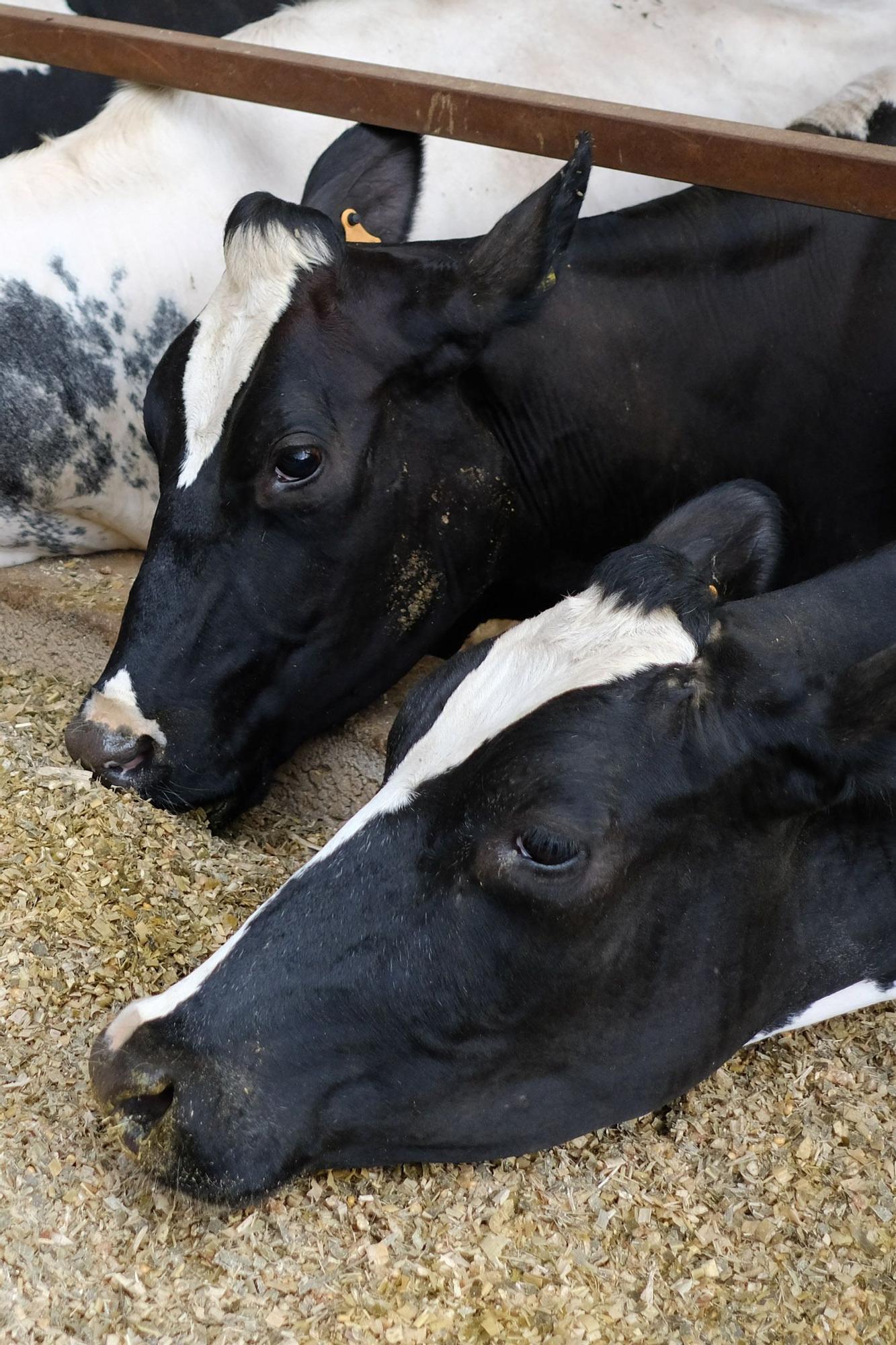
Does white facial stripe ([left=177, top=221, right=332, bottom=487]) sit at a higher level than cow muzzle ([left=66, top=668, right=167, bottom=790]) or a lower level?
higher

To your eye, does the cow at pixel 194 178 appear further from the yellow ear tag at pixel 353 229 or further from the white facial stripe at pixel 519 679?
the white facial stripe at pixel 519 679

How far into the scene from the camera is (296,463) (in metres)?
3.14

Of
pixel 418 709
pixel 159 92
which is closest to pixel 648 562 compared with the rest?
pixel 418 709

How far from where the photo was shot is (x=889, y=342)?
3490mm

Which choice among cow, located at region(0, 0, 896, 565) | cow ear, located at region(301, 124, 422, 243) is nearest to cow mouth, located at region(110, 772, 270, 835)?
cow, located at region(0, 0, 896, 565)

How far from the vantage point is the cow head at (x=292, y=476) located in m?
3.15

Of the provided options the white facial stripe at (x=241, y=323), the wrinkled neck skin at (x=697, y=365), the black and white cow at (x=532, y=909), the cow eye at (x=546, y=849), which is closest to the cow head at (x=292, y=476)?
the white facial stripe at (x=241, y=323)

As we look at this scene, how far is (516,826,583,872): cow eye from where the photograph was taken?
6.75 feet

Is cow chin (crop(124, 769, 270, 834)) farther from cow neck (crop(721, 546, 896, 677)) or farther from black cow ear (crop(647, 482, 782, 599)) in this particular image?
cow neck (crop(721, 546, 896, 677))

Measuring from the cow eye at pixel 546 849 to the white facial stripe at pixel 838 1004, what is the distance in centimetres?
71

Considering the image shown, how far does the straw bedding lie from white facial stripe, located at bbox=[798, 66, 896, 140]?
89.8 inches

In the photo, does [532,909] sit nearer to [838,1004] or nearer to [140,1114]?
[140,1114]

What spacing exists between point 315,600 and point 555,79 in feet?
6.81

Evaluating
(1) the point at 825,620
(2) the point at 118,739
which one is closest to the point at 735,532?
(1) the point at 825,620
